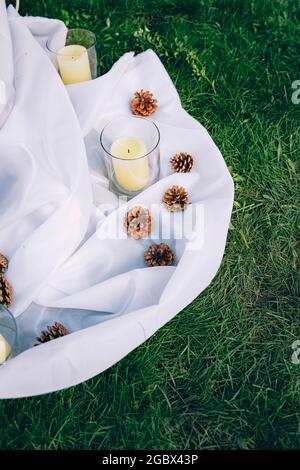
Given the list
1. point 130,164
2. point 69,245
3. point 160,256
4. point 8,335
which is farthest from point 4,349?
point 130,164

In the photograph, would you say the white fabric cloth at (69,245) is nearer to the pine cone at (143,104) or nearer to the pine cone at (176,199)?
the pine cone at (176,199)

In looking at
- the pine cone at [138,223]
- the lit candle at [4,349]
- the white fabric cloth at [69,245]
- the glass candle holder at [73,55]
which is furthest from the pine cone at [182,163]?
the lit candle at [4,349]

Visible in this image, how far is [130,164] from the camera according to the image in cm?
170

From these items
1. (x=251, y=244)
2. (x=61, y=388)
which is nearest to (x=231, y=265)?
(x=251, y=244)

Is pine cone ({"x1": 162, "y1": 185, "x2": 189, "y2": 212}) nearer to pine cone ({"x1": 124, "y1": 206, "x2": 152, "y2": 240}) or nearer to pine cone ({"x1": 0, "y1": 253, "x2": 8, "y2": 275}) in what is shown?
pine cone ({"x1": 124, "y1": 206, "x2": 152, "y2": 240})

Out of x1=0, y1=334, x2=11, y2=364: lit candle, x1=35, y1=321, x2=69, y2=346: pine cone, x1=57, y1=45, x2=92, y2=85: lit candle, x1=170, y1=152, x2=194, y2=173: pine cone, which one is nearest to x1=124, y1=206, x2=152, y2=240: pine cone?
x1=170, y1=152, x2=194, y2=173: pine cone

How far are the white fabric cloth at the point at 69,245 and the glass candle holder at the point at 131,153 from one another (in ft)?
0.18

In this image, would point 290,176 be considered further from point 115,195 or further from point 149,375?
point 149,375

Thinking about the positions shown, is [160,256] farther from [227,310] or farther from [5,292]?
[5,292]

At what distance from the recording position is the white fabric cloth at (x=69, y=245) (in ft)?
4.82

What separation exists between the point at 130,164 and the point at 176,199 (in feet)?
0.60

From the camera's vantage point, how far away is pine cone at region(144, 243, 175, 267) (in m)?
1.65

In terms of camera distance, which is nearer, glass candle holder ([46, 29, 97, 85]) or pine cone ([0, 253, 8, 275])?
pine cone ([0, 253, 8, 275])
